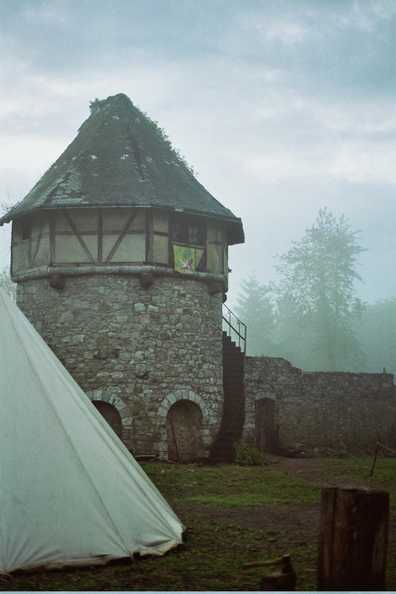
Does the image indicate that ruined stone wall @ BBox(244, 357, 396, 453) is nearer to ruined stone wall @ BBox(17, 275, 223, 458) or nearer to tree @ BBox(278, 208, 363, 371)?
ruined stone wall @ BBox(17, 275, 223, 458)

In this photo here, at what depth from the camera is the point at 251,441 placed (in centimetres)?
2089

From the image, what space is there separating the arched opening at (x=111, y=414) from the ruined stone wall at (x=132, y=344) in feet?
0.69

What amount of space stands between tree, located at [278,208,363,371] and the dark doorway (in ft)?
62.8

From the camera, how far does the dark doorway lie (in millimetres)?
22500

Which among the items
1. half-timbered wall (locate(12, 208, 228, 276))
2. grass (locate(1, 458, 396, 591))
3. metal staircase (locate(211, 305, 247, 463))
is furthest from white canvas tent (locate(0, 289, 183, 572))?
metal staircase (locate(211, 305, 247, 463))

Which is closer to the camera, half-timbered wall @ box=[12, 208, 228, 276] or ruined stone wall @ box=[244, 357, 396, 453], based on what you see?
half-timbered wall @ box=[12, 208, 228, 276]

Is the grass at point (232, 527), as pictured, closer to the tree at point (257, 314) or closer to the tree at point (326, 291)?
the tree at point (326, 291)

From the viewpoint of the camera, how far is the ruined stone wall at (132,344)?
18.7 meters

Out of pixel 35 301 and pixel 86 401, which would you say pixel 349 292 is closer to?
pixel 35 301

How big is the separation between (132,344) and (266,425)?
5.81 m

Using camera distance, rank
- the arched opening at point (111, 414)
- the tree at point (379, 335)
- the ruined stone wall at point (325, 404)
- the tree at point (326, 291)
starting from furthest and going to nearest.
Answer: the tree at point (379, 335) < the tree at point (326, 291) < the ruined stone wall at point (325, 404) < the arched opening at point (111, 414)

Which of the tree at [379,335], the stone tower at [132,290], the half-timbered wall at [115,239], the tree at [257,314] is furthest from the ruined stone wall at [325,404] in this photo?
the tree at [379,335]

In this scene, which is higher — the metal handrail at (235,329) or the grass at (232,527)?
the metal handrail at (235,329)

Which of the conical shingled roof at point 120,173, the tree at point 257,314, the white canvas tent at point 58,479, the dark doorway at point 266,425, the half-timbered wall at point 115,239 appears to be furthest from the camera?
the tree at point 257,314
